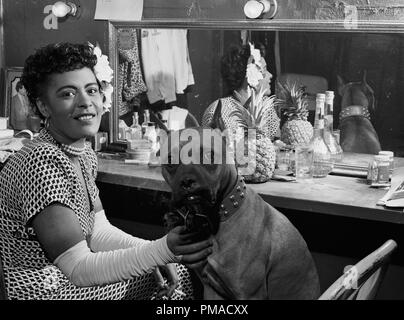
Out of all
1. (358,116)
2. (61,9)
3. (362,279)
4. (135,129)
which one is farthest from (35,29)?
(362,279)

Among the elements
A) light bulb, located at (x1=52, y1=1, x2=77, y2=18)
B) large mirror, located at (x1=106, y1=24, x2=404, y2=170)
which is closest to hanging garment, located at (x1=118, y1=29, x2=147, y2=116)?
large mirror, located at (x1=106, y1=24, x2=404, y2=170)

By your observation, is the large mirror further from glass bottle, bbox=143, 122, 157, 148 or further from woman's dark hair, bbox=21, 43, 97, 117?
woman's dark hair, bbox=21, 43, 97, 117

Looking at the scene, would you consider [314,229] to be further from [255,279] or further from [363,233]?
[255,279]

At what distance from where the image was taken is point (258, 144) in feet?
8.96

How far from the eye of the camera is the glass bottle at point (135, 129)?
358 centimetres

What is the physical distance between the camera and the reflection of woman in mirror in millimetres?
4113

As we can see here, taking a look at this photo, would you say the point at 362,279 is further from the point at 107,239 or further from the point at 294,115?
the point at 294,115

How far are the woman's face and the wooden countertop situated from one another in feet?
1.84

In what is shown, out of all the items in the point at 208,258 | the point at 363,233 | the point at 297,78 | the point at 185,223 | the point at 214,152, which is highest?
the point at 297,78

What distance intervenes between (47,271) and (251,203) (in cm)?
88

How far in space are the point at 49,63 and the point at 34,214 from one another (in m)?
0.55

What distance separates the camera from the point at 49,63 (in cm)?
222

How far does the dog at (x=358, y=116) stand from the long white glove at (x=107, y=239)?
120 cm
